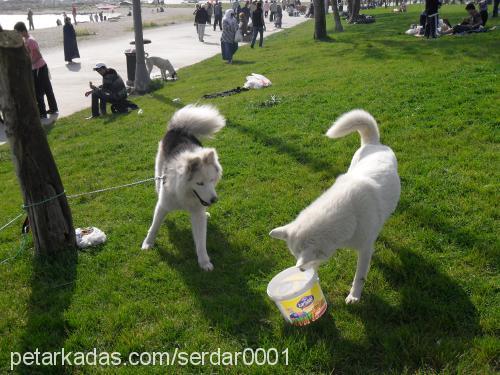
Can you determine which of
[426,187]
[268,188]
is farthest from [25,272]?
[426,187]

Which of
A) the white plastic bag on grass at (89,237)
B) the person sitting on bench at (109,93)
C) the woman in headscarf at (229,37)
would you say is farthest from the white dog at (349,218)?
the woman in headscarf at (229,37)

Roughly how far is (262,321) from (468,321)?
159 cm

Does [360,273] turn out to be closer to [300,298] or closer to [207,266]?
[300,298]

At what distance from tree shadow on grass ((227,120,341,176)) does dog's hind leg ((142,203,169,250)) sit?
2432 millimetres

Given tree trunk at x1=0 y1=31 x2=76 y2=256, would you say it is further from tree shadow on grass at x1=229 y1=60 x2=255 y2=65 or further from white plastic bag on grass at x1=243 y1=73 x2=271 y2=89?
tree shadow on grass at x1=229 y1=60 x2=255 y2=65

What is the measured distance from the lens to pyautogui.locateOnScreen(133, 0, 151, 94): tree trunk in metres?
12.7

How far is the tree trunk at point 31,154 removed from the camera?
12.5ft

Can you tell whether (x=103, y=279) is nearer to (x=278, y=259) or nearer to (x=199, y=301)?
(x=199, y=301)

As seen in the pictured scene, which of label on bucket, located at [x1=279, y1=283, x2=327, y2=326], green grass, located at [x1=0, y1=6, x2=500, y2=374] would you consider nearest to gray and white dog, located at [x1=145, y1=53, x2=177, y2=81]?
green grass, located at [x1=0, y1=6, x2=500, y2=374]

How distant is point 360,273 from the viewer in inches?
132

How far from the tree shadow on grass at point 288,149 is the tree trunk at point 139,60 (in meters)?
6.36

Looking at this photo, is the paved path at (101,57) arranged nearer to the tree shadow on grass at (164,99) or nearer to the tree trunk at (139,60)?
the tree trunk at (139,60)

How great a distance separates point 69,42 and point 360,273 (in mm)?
18913

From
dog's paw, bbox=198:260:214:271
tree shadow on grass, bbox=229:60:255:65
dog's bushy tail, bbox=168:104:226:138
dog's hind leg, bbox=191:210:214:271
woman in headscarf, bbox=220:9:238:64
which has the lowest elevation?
dog's paw, bbox=198:260:214:271
